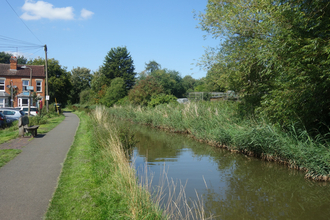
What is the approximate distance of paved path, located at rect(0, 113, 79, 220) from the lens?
195 inches

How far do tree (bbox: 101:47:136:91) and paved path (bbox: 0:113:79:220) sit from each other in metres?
60.7

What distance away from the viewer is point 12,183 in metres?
6.49

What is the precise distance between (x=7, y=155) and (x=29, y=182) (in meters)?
3.59

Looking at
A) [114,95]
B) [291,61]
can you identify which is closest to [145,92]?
[114,95]

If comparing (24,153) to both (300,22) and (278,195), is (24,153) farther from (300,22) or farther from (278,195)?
(300,22)

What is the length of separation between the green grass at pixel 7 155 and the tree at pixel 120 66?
59.9 m

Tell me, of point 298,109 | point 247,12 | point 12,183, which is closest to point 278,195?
point 298,109

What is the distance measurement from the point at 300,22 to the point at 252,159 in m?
5.95

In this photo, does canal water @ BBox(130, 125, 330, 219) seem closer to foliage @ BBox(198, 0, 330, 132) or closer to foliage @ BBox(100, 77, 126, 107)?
foliage @ BBox(198, 0, 330, 132)

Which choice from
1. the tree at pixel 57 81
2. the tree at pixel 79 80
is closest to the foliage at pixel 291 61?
the tree at pixel 57 81

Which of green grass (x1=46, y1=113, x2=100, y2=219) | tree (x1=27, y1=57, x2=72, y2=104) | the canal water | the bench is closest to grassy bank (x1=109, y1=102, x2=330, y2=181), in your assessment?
the canal water

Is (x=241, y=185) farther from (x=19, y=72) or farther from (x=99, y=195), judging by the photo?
(x=19, y=72)

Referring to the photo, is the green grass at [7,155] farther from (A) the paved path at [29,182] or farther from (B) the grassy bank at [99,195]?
(B) the grassy bank at [99,195]

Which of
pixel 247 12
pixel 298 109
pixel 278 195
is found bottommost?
pixel 278 195
